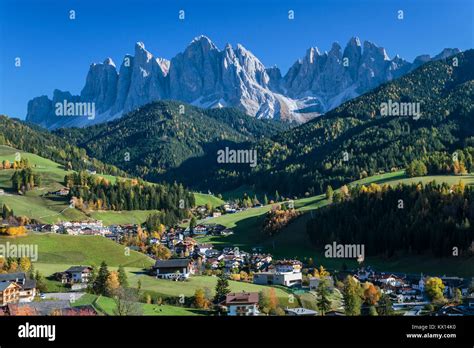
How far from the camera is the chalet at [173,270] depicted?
168 ft

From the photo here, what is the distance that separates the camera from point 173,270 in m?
53.5

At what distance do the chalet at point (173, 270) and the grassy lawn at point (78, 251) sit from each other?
7.09 meters

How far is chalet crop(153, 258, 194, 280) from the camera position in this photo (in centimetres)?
5125

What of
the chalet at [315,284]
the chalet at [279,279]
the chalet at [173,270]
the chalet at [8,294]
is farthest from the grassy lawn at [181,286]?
the chalet at [8,294]

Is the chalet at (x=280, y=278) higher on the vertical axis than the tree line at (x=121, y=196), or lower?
lower

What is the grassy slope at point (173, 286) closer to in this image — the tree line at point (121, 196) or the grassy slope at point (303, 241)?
the grassy slope at point (303, 241)

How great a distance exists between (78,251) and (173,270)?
19.7 meters

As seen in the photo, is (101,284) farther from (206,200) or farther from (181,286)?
(206,200)

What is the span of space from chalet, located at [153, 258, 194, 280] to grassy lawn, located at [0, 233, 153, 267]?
7.09m

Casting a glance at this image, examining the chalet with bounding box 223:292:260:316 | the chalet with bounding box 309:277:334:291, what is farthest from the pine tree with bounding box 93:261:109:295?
the chalet with bounding box 309:277:334:291

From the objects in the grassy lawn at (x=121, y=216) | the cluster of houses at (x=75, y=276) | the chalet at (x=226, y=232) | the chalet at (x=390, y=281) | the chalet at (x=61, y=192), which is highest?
the chalet at (x=61, y=192)

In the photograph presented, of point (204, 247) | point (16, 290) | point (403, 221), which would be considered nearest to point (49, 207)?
point (204, 247)
